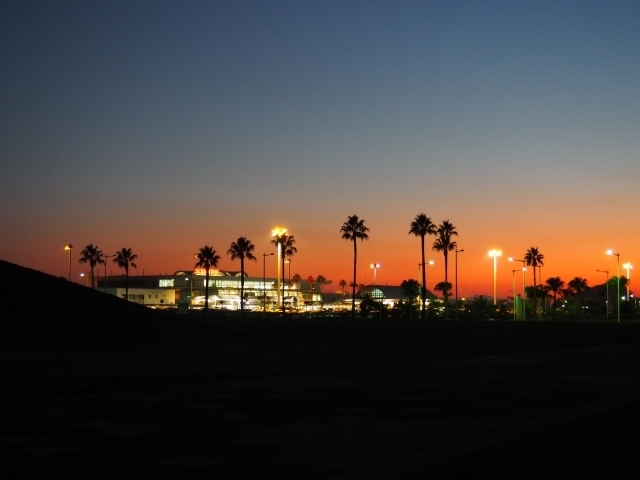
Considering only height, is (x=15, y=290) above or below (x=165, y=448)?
above

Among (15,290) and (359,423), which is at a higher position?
(15,290)

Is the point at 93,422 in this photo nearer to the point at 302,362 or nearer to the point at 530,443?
the point at 530,443

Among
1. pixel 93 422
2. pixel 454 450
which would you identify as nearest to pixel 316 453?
pixel 454 450

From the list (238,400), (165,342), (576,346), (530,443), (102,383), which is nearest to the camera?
(530,443)

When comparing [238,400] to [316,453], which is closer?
[316,453]

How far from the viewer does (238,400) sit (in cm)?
2225

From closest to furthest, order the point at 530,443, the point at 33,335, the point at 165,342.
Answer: the point at 530,443 < the point at 33,335 < the point at 165,342

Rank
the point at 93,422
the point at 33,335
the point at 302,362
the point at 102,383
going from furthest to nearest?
1. the point at 33,335
2. the point at 302,362
3. the point at 102,383
4. the point at 93,422

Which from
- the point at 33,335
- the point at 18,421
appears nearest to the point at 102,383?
the point at 18,421

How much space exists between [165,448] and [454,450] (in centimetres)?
500

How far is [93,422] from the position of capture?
18.0 m

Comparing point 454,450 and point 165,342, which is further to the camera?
point 165,342

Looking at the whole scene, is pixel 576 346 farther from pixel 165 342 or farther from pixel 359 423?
pixel 359 423

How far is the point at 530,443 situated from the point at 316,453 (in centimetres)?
359
